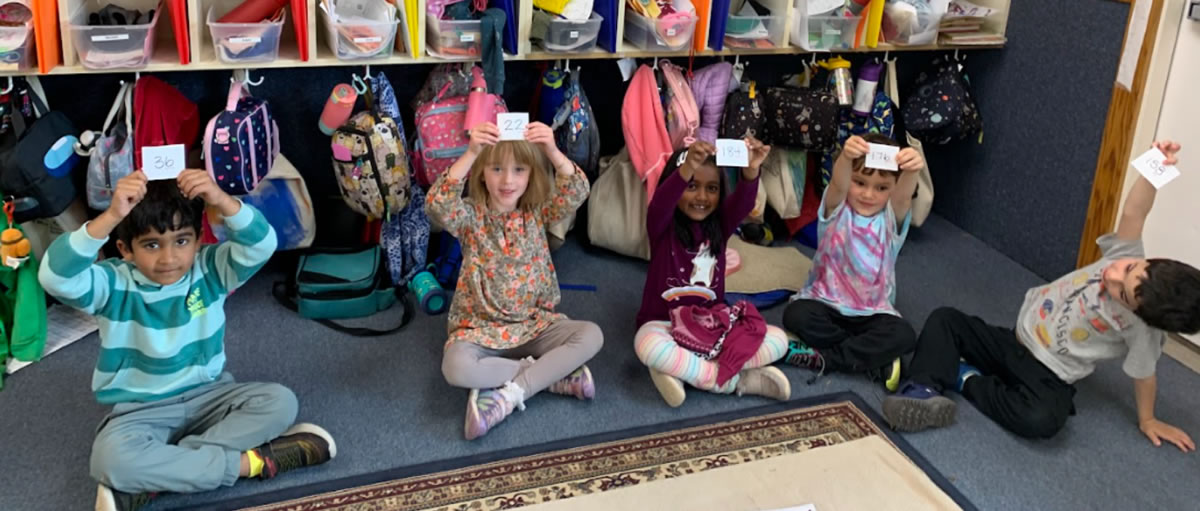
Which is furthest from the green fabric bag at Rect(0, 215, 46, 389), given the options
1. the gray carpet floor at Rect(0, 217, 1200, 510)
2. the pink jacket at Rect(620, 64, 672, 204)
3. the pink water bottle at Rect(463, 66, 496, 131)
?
the pink jacket at Rect(620, 64, 672, 204)

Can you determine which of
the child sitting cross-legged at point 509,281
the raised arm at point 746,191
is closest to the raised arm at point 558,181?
the child sitting cross-legged at point 509,281

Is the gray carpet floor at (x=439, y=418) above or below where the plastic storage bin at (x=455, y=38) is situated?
below

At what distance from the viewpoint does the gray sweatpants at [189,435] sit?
1.92 metres

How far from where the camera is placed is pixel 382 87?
2.81m

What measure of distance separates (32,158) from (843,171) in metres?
2.05

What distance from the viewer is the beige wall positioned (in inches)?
104

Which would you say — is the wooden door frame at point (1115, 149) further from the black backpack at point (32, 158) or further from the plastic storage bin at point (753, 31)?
the black backpack at point (32, 158)

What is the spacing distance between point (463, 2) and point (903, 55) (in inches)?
64.7

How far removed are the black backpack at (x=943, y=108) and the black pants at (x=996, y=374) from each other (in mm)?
914

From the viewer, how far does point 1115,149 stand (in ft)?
9.48

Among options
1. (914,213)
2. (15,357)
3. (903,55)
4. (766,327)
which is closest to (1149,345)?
(766,327)

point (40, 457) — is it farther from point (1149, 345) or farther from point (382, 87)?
point (1149, 345)

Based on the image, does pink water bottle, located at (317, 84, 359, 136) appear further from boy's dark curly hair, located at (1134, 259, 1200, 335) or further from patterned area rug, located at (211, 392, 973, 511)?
boy's dark curly hair, located at (1134, 259, 1200, 335)

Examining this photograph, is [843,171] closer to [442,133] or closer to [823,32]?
[823,32]
